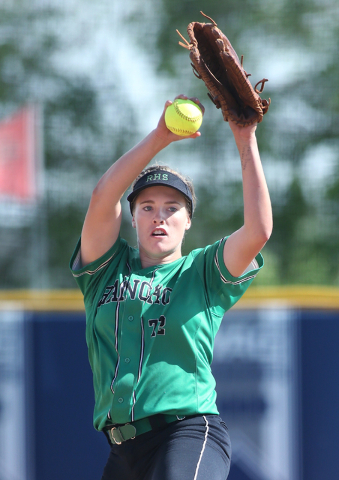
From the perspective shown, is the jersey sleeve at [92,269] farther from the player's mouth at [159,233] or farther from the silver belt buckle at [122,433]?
the silver belt buckle at [122,433]

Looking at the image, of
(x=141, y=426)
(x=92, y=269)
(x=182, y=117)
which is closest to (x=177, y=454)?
(x=141, y=426)

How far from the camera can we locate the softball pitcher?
2039 mm

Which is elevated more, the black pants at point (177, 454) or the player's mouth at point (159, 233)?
the player's mouth at point (159, 233)

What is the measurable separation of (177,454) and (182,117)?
3.92 ft

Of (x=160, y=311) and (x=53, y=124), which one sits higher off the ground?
(x=53, y=124)

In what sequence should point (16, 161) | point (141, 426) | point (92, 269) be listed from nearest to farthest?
point (141, 426)
point (92, 269)
point (16, 161)

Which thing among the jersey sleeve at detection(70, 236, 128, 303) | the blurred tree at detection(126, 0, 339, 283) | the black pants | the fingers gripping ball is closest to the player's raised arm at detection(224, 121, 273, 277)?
the fingers gripping ball

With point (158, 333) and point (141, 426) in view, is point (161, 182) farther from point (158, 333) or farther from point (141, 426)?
point (141, 426)

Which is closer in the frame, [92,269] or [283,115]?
[92,269]

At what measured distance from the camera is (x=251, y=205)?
6.91ft

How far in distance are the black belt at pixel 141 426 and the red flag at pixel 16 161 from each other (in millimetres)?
7540

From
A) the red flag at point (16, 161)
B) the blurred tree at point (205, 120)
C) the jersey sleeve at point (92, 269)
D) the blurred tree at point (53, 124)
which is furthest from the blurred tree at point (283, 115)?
the jersey sleeve at point (92, 269)

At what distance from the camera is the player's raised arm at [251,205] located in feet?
6.88

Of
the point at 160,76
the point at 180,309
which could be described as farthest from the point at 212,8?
the point at 180,309
